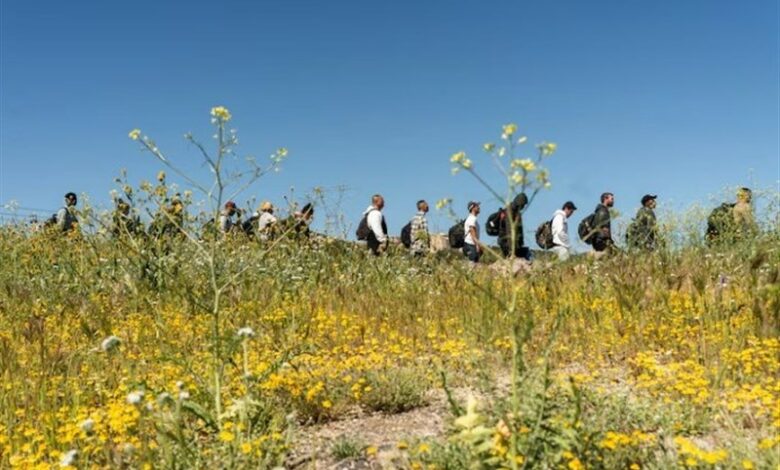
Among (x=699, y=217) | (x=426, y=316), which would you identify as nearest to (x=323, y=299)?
(x=426, y=316)

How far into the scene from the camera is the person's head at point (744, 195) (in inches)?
489

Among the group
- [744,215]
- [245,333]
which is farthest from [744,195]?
[245,333]

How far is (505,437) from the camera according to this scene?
2.48 metres

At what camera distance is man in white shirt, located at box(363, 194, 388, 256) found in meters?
14.2

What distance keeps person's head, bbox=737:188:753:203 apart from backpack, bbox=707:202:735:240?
255 millimetres

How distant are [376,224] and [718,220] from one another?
6.27 metres

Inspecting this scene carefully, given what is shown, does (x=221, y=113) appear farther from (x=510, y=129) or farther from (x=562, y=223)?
(x=562, y=223)

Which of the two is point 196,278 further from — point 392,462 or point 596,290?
point 392,462

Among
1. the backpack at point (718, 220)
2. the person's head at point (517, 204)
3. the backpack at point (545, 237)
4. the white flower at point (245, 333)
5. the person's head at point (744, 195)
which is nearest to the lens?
the person's head at point (517, 204)

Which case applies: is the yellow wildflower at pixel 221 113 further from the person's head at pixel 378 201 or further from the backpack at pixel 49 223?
the person's head at pixel 378 201

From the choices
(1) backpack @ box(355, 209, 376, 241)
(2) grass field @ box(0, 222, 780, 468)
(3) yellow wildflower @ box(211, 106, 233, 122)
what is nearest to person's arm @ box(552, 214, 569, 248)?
(1) backpack @ box(355, 209, 376, 241)

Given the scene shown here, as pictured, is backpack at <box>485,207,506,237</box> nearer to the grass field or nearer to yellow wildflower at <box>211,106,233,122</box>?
the grass field

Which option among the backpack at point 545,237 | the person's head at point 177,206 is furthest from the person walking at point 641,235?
the person's head at point 177,206

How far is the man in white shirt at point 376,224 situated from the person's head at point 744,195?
21.7ft
